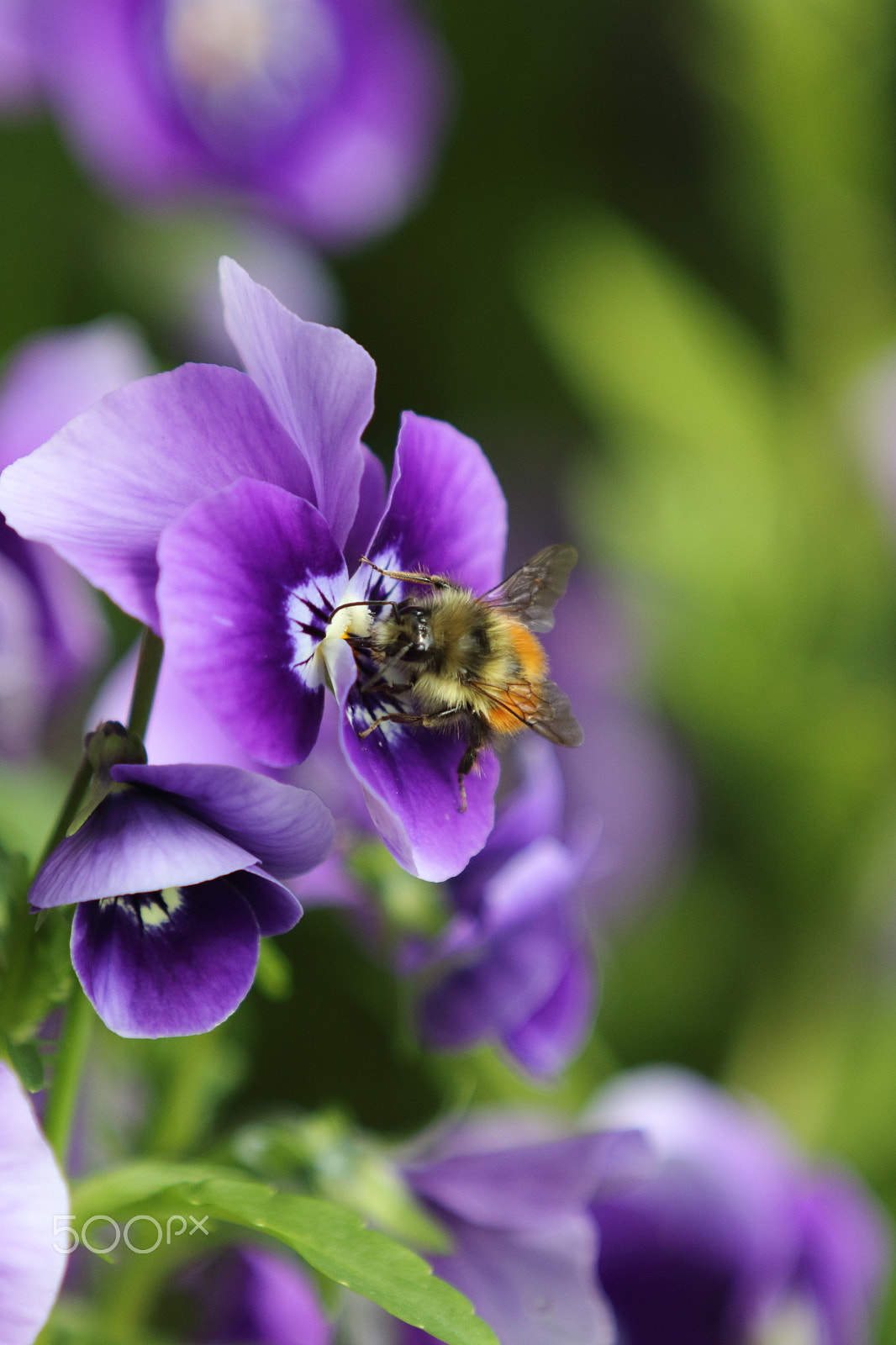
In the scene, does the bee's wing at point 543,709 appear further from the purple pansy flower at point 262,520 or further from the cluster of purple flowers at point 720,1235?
the cluster of purple flowers at point 720,1235

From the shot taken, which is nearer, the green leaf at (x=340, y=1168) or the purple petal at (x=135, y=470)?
the purple petal at (x=135, y=470)

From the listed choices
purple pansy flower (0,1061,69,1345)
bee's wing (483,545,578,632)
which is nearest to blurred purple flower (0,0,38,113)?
bee's wing (483,545,578,632)

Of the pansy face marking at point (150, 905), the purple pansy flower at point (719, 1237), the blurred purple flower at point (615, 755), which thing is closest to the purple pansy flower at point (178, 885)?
the pansy face marking at point (150, 905)

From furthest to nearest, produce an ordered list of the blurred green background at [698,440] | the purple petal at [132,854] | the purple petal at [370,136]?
1. the purple petal at [370,136]
2. the blurred green background at [698,440]
3. the purple petal at [132,854]

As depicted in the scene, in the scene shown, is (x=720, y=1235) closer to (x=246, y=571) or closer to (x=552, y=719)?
(x=552, y=719)

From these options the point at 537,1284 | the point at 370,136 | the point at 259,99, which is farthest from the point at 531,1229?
the point at 259,99

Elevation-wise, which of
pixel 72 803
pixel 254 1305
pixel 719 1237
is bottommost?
pixel 254 1305

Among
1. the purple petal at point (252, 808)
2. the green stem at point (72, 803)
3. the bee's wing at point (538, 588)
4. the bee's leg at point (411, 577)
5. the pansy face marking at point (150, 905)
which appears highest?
the bee's wing at point (538, 588)

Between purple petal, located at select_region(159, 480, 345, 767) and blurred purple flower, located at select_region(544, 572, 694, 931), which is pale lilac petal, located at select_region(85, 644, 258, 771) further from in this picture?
blurred purple flower, located at select_region(544, 572, 694, 931)
